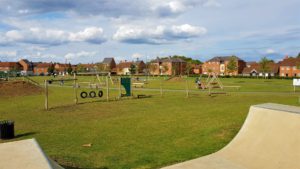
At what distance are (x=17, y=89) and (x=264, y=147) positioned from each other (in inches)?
1333

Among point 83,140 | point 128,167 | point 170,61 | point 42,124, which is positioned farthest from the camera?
point 170,61

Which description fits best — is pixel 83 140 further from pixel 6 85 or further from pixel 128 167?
pixel 6 85

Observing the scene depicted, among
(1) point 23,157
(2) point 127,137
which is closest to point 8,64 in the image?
(2) point 127,137

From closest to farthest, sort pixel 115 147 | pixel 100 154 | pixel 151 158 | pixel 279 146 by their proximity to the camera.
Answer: pixel 279 146
pixel 151 158
pixel 100 154
pixel 115 147

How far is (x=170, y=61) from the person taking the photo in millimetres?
135750

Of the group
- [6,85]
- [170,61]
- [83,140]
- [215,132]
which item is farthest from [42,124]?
[170,61]

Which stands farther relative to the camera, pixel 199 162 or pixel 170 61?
pixel 170 61

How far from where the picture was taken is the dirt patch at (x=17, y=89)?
107ft

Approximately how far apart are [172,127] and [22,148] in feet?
26.0

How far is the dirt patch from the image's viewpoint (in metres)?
32.7

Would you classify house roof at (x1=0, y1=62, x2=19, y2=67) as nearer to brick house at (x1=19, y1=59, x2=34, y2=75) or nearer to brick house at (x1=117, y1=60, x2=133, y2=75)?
brick house at (x1=19, y1=59, x2=34, y2=75)

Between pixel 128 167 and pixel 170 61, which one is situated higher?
pixel 170 61

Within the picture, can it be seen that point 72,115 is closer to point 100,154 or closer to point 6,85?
point 100,154

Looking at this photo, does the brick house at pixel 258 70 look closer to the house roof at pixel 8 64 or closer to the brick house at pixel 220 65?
the brick house at pixel 220 65
